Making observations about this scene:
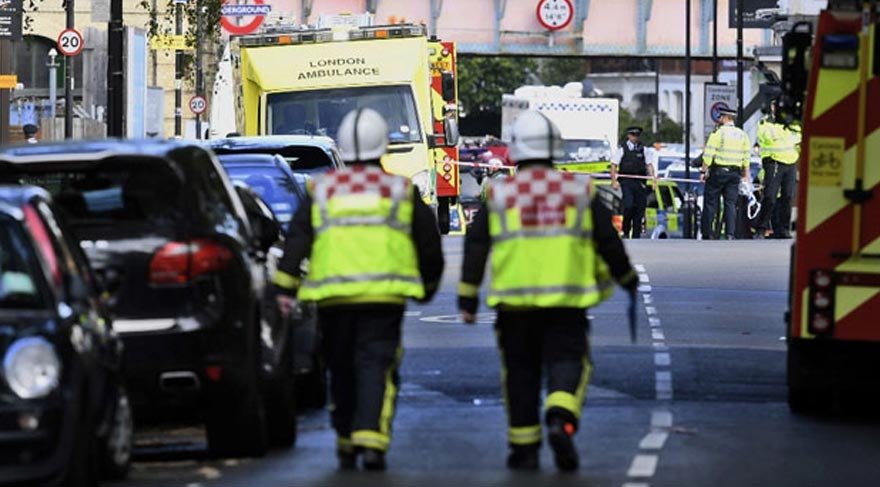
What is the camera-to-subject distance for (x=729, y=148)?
34469mm

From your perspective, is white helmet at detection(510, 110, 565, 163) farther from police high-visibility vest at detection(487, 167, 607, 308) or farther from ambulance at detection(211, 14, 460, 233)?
ambulance at detection(211, 14, 460, 233)

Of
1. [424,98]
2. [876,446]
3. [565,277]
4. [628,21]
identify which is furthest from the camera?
[628,21]

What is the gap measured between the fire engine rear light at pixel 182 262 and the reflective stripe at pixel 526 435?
1595mm

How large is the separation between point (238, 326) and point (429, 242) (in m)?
0.99

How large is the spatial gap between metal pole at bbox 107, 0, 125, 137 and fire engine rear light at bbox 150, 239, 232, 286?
58.8 feet

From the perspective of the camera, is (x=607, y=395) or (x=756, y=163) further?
(x=756, y=163)

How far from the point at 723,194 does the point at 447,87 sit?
5.78m

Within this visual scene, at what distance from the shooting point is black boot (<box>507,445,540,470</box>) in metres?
12.4

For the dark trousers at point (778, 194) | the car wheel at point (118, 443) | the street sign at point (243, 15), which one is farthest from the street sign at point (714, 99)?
the car wheel at point (118, 443)

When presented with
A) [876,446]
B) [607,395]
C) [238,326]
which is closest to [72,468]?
[238,326]

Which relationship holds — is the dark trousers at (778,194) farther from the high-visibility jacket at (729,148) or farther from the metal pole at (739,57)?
the metal pole at (739,57)

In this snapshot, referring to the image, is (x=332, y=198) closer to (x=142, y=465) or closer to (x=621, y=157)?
(x=142, y=465)

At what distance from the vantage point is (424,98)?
109 ft

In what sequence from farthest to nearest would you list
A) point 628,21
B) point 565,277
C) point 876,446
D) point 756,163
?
1. point 628,21
2. point 756,163
3. point 876,446
4. point 565,277
